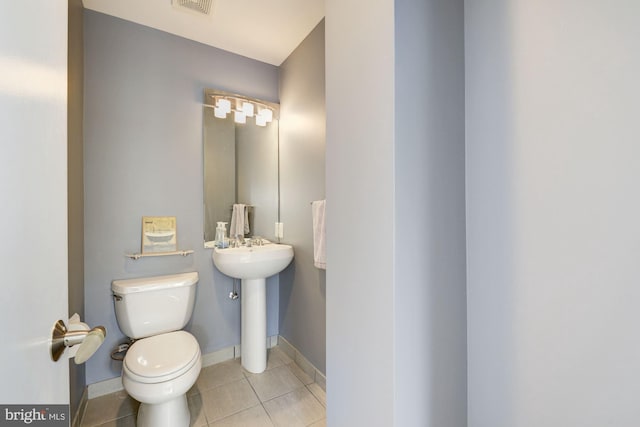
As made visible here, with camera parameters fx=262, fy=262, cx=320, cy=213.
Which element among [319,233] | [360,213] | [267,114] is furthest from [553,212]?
[267,114]

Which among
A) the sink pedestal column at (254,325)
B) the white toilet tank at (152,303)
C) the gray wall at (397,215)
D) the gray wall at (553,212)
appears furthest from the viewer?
the sink pedestal column at (254,325)

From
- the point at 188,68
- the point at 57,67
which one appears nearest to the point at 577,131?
the point at 57,67

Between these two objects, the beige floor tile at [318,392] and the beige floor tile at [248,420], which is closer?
the beige floor tile at [248,420]

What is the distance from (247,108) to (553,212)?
207cm

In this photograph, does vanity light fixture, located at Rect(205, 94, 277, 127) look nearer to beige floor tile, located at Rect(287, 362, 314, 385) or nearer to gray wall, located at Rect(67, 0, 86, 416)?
Result: gray wall, located at Rect(67, 0, 86, 416)

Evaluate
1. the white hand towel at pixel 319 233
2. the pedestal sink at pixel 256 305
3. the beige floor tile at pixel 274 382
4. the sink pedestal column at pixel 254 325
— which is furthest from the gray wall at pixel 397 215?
the sink pedestal column at pixel 254 325

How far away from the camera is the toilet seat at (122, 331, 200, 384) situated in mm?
1287

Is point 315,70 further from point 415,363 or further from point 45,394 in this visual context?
point 45,394

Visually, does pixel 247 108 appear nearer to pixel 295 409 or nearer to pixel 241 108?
pixel 241 108

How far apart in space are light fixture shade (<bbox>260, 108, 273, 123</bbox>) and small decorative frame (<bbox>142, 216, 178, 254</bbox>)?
3.60 ft

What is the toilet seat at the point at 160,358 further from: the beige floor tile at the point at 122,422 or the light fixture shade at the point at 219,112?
the light fixture shade at the point at 219,112

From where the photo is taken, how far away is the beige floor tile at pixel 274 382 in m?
1.75

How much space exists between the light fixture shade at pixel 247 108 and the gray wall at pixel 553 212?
164 centimetres

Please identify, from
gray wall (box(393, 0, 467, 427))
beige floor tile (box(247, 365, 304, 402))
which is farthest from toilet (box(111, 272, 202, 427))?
gray wall (box(393, 0, 467, 427))
